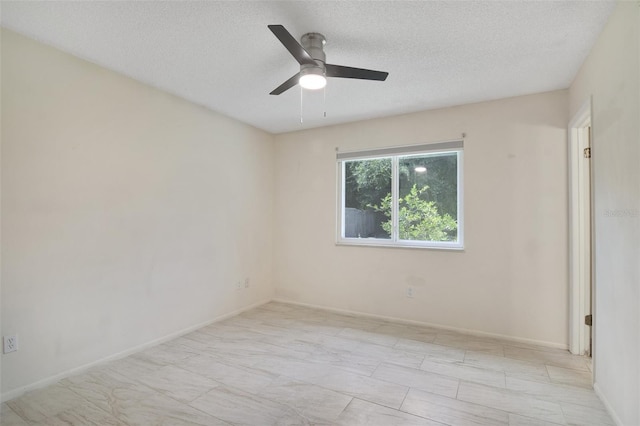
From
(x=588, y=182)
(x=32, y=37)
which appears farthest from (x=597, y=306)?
(x=32, y=37)

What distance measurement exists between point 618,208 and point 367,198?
96.8 inches

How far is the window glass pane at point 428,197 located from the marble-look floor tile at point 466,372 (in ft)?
4.55

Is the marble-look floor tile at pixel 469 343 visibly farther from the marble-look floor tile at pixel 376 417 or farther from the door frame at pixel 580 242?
the marble-look floor tile at pixel 376 417

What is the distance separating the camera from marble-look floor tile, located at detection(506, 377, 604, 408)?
2.01 meters

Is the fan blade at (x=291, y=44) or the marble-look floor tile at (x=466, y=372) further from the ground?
the fan blade at (x=291, y=44)

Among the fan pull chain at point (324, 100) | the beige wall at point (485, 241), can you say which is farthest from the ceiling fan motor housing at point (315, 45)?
the beige wall at point (485, 241)

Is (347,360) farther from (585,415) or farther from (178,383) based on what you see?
(585,415)

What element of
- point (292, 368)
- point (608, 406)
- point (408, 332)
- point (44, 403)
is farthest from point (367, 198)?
point (44, 403)

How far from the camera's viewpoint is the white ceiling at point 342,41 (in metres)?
1.80

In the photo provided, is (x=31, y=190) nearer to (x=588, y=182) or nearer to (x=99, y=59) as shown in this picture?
(x=99, y=59)

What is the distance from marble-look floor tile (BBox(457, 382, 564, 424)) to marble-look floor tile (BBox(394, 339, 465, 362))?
44 centimetres

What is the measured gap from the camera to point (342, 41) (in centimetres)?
212

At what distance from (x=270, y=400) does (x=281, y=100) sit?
8.97 ft

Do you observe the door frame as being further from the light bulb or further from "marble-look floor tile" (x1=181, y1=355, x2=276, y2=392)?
"marble-look floor tile" (x1=181, y1=355, x2=276, y2=392)
